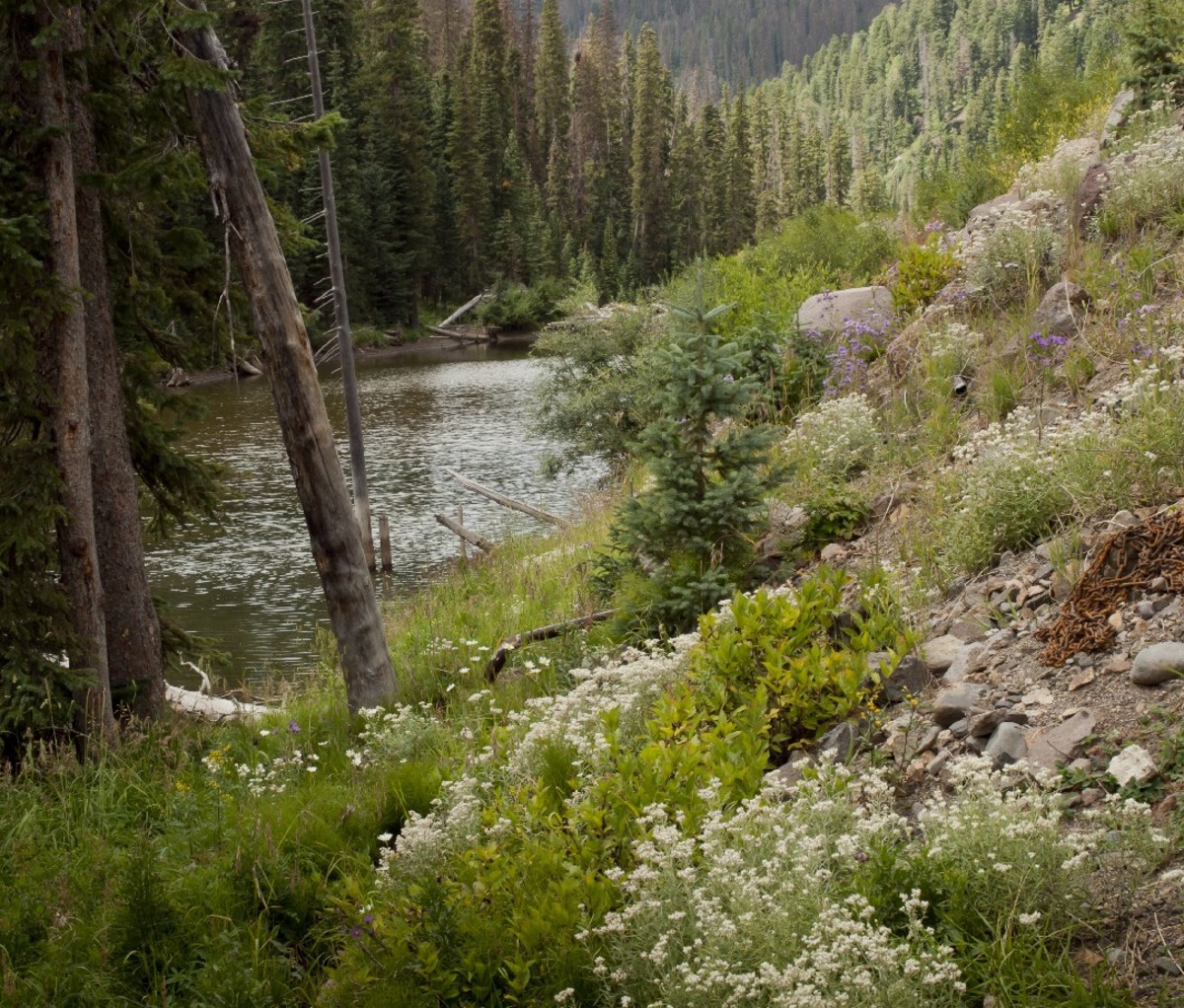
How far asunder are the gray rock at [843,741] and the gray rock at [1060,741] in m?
0.72

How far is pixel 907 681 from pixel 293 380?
4145 mm

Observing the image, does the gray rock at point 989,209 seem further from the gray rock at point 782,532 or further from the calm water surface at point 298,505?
the calm water surface at point 298,505

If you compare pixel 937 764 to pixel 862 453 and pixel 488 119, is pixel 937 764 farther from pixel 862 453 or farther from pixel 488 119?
pixel 488 119

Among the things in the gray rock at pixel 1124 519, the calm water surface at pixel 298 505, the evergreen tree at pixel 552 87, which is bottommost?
the calm water surface at pixel 298 505

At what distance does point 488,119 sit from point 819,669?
64026 mm

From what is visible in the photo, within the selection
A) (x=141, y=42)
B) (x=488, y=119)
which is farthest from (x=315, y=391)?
(x=488, y=119)

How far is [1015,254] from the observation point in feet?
30.5

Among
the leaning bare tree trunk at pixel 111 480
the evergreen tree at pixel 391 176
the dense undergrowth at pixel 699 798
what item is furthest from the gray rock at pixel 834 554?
the evergreen tree at pixel 391 176

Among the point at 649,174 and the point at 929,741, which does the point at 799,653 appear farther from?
the point at 649,174

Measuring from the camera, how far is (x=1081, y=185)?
9.64 m

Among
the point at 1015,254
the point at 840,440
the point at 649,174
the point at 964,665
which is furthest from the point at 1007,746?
the point at 649,174

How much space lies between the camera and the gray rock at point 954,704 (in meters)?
4.21

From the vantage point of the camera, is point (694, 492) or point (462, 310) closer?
point (694, 492)

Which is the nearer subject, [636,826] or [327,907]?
[636,826]
